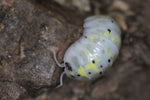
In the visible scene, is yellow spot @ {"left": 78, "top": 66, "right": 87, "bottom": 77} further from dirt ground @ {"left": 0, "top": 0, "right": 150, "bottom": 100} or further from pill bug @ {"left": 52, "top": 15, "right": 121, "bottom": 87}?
dirt ground @ {"left": 0, "top": 0, "right": 150, "bottom": 100}

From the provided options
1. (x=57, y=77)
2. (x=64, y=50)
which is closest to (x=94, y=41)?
(x=64, y=50)

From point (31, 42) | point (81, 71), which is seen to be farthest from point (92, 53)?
point (31, 42)

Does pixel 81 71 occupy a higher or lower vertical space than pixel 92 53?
lower

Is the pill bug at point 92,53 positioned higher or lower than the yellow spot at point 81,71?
higher

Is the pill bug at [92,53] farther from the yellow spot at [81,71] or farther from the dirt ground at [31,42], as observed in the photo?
the dirt ground at [31,42]

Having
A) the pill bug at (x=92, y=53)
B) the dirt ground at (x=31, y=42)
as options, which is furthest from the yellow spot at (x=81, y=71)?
the dirt ground at (x=31, y=42)

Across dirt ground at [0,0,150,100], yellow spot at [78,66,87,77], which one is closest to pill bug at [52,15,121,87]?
yellow spot at [78,66,87,77]

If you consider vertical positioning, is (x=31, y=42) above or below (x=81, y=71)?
above

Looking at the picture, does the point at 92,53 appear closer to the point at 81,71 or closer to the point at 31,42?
the point at 81,71

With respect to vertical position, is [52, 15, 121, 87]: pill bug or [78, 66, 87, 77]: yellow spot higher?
[52, 15, 121, 87]: pill bug
